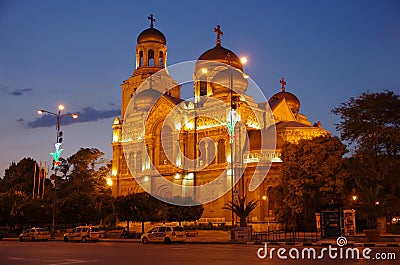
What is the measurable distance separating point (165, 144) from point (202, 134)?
5.85 meters

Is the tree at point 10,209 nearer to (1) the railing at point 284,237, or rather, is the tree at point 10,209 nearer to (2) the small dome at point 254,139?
(2) the small dome at point 254,139

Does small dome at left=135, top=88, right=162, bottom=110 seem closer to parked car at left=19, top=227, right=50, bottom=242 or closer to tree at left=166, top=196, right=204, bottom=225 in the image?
tree at left=166, top=196, right=204, bottom=225

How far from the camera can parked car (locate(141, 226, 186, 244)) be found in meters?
33.6

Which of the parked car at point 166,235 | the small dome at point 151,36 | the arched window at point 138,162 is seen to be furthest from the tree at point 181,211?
the small dome at point 151,36

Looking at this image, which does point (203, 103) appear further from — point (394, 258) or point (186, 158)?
point (394, 258)

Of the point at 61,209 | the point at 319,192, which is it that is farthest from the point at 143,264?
the point at 61,209

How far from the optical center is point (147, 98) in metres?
68.8

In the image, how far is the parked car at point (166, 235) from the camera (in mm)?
33625

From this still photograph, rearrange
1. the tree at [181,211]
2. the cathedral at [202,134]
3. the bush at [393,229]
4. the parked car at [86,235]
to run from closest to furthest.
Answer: the bush at [393,229] < the parked car at [86,235] < the tree at [181,211] < the cathedral at [202,134]

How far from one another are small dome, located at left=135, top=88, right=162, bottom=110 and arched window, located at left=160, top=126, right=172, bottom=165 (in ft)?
16.4

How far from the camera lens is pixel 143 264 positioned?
642 inches

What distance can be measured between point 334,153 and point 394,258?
75.9 feet

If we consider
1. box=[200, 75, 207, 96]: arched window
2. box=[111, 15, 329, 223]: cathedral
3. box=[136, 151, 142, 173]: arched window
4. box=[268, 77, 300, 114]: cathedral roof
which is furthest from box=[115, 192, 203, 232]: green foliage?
box=[268, 77, 300, 114]: cathedral roof

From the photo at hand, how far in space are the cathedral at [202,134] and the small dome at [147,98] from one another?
151 millimetres
